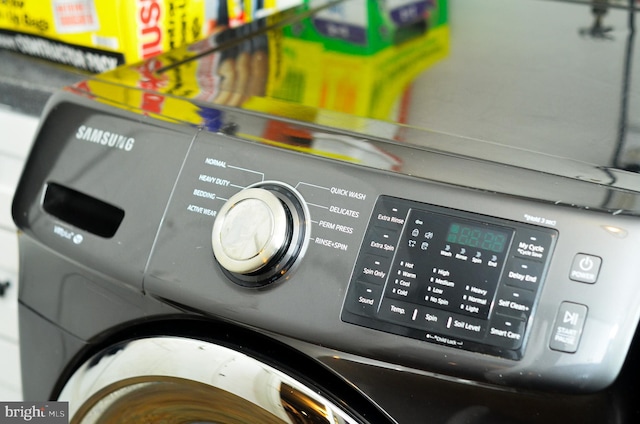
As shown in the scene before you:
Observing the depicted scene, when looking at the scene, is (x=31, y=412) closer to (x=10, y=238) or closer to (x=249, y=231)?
(x=10, y=238)

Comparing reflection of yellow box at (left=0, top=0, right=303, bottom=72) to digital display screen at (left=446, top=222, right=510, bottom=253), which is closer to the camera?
digital display screen at (left=446, top=222, right=510, bottom=253)

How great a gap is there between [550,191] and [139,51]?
0.63 m

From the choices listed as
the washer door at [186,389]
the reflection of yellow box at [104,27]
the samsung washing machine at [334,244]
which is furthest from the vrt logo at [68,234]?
the reflection of yellow box at [104,27]

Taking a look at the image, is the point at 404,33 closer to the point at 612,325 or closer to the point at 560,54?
the point at 560,54

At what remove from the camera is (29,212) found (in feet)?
2.38

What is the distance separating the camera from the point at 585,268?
1.65ft

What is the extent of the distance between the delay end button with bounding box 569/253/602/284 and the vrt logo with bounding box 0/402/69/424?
525 millimetres

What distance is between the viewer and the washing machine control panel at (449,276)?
20.1 inches

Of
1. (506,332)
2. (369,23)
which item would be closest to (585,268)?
(506,332)

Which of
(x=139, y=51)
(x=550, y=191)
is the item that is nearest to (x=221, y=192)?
(x=550, y=191)

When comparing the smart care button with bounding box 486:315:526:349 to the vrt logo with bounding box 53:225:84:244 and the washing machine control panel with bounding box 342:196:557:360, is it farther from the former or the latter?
the vrt logo with bounding box 53:225:84:244

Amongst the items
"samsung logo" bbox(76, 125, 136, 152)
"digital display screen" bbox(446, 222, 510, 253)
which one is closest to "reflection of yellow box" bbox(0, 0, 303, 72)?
"samsung logo" bbox(76, 125, 136, 152)

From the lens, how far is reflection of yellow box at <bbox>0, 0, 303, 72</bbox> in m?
0.96

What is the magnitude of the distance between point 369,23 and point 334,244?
0.50 meters
